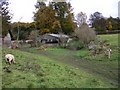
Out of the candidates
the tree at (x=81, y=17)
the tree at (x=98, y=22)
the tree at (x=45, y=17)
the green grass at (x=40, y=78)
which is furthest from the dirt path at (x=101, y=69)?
the tree at (x=98, y=22)

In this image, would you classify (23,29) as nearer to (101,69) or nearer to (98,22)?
(98,22)

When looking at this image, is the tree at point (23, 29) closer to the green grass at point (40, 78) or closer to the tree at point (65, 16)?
the tree at point (65, 16)

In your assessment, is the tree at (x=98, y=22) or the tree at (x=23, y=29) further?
the tree at (x=98, y=22)

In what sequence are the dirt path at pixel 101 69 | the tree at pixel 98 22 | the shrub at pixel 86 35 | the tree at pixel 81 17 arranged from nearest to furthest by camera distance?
1. the dirt path at pixel 101 69
2. the shrub at pixel 86 35
3. the tree at pixel 81 17
4. the tree at pixel 98 22

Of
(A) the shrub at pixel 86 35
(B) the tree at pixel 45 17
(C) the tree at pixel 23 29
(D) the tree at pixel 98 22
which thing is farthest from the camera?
(D) the tree at pixel 98 22

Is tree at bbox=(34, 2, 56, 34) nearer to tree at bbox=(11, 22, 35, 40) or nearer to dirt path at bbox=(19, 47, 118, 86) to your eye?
tree at bbox=(11, 22, 35, 40)

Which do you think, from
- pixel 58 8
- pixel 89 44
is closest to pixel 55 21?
pixel 58 8

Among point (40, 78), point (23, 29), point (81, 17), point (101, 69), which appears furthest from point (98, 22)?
point (40, 78)

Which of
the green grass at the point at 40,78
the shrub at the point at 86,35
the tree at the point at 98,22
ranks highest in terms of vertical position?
the tree at the point at 98,22

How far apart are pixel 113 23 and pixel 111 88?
201ft

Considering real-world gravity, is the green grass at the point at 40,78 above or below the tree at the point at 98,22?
below

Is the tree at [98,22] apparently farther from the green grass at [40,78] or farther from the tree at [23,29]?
the green grass at [40,78]

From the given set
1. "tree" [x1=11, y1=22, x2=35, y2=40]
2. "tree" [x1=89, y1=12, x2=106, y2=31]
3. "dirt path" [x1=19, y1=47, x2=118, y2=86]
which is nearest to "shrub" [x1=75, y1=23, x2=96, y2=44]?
"tree" [x1=11, y1=22, x2=35, y2=40]

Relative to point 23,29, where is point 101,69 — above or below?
below
